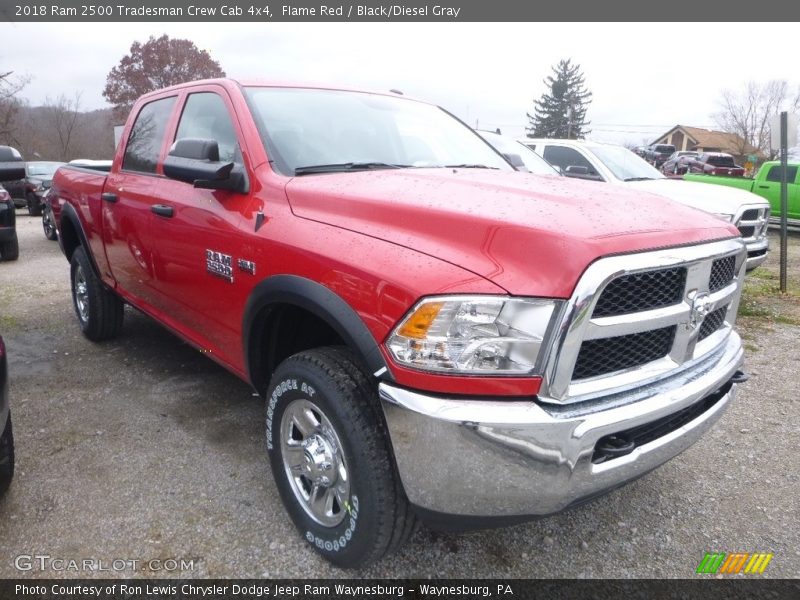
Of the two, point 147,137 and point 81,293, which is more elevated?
point 147,137

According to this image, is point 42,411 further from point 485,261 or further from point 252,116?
point 485,261

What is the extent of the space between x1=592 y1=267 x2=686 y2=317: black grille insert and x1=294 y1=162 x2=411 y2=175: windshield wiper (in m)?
1.38

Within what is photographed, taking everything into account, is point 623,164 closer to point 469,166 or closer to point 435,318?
point 469,166

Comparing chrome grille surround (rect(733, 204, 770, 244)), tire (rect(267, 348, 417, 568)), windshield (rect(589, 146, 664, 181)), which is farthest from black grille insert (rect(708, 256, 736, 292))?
windshield (rect(589, 146, 664, 181))

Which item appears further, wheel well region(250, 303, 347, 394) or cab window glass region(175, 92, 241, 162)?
cab window glass region(175, 92, 241, 162)

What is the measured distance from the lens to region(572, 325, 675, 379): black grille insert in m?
1.82

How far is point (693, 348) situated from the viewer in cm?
212

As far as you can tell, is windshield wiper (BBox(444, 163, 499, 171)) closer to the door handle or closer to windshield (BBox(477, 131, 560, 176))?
the door handle

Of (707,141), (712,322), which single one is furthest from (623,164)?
(707,141)

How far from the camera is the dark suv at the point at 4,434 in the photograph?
233cm

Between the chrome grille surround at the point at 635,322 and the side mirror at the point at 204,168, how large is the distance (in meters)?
1.60

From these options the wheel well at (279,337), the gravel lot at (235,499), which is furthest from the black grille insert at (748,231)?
the wheel well at (279,337)

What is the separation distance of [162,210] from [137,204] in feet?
1.67

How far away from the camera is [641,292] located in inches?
74.0
